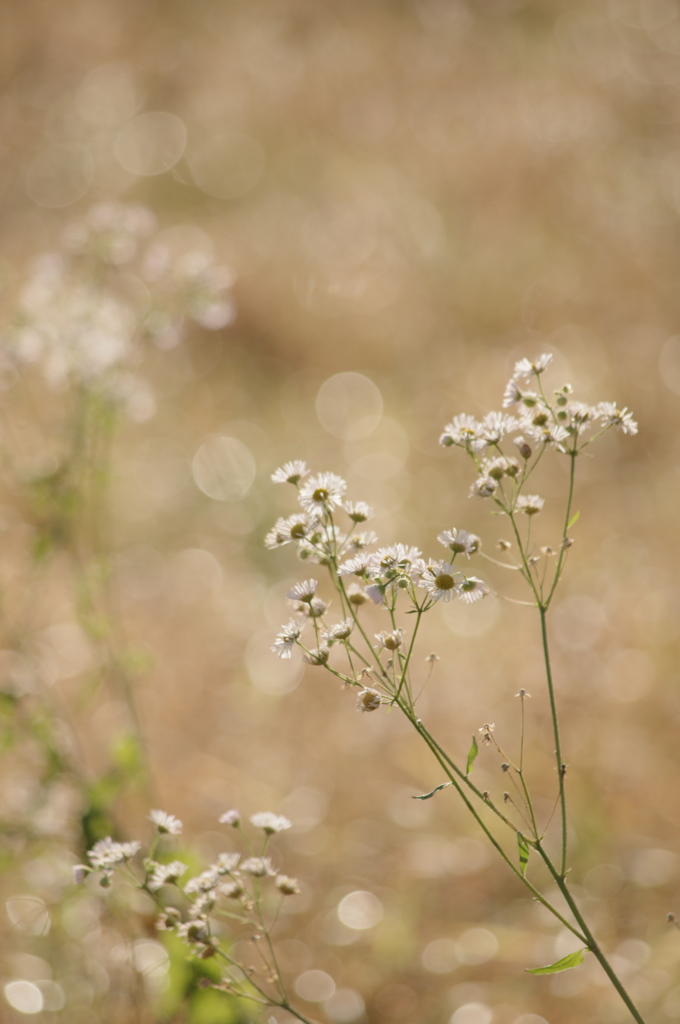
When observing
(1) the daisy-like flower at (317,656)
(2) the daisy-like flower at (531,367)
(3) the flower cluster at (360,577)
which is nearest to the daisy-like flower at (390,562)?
(3) the flower cluster at (360,577)

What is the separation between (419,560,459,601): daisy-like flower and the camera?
1021 millimetres

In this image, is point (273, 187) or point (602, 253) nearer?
point (602, 253)

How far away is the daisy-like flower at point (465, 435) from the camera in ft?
3.71

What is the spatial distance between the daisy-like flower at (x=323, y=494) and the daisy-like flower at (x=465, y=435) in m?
0.14

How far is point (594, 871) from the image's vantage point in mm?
2057

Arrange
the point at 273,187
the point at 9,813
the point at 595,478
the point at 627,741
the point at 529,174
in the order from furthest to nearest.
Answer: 1. the point at 273,187
2. the point at 529,174
3. the point at 595,478
4. the point at 627,741
5. the point at 9,813

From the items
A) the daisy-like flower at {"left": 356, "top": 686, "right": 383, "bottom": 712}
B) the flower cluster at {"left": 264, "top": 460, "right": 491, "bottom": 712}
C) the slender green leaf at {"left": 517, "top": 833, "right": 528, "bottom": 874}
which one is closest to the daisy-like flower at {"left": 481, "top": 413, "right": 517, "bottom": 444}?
the flower cluster at {"left": 264, "top": 460, "right": 491, "bottom": 712}

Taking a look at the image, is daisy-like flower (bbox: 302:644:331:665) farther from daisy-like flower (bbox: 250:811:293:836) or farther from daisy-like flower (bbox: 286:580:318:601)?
daisy-like flower (bbox: 250:811:293:836)

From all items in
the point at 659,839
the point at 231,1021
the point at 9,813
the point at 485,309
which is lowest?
the point at 231,1021

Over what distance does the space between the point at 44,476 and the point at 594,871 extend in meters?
1.46

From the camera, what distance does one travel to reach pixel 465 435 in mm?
1162

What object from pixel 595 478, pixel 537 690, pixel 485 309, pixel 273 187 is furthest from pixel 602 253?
pixel 537 690

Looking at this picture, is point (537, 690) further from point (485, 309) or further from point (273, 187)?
point (273, 187)

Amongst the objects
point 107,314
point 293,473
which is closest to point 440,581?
point 293,473
